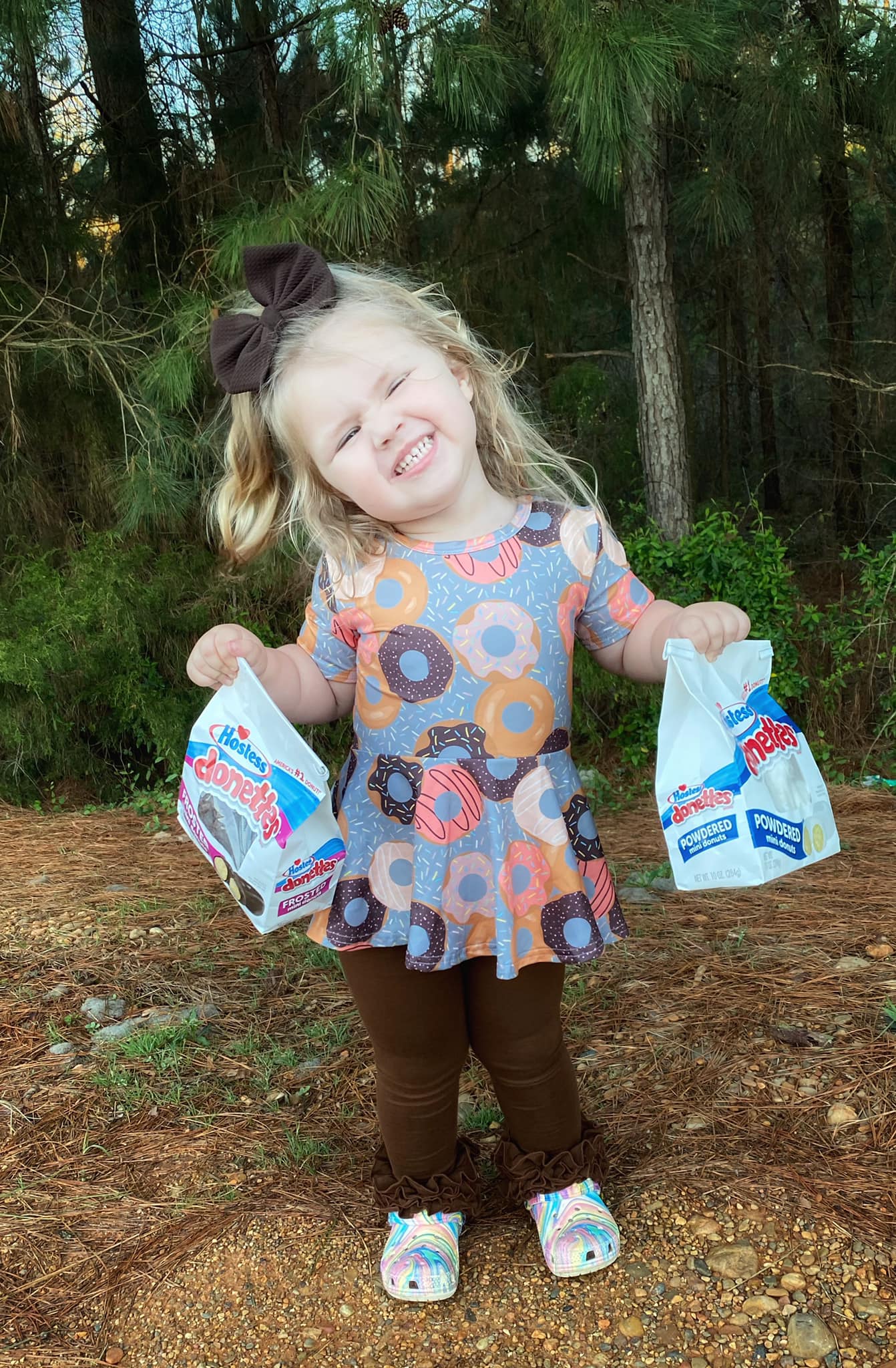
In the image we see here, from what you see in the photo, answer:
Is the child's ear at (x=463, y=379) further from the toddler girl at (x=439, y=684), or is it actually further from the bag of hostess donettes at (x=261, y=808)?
the bag of hostess donettes at (x=261, y=808)

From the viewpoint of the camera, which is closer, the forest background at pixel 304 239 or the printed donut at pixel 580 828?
the printed donut at pixel 580 828

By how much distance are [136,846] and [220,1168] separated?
1.93 meters

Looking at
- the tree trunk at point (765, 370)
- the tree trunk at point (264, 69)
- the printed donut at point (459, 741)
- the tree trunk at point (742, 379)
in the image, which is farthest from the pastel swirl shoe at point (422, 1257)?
the tree trunk at point (742, 379)

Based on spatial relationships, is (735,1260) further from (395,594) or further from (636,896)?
(636,896)

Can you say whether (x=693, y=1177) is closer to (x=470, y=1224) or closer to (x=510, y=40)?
(x=470, y=1224)

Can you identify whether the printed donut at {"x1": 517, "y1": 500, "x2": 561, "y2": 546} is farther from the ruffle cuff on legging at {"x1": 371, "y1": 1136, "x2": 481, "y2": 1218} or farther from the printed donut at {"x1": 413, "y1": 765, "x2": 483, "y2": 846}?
the ruffle cuff on legging at {"x1": 371, "y1": 1136, "x2": 481, "y2": 1218}

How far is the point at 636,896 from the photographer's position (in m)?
2.98

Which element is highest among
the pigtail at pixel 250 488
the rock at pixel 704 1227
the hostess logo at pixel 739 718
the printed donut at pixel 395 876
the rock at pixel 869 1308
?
the pigtail at pixel 250 488

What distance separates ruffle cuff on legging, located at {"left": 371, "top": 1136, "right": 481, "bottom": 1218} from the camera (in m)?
1.71

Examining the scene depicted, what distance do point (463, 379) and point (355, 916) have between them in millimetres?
861

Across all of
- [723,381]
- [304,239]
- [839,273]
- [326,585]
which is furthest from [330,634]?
[723,381]

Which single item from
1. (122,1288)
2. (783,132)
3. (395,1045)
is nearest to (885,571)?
(783,132)

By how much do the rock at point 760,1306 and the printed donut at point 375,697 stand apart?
3.28ft

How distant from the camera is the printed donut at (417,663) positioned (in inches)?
62.9
